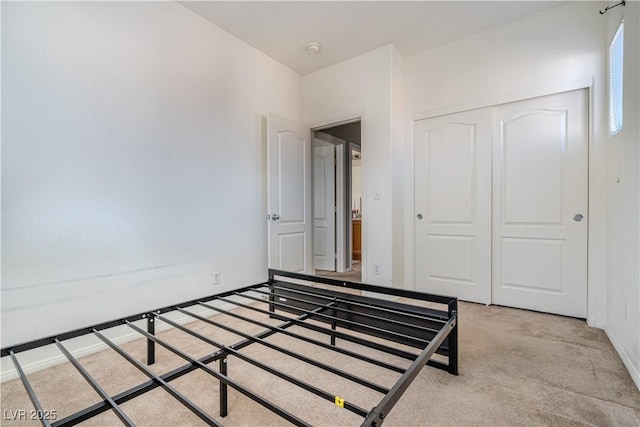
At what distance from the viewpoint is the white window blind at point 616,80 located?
2090 mm

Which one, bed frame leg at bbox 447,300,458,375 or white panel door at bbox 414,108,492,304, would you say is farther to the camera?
white panel door at bbox 414,108,492,304

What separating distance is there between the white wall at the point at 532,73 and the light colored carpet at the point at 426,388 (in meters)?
0.96

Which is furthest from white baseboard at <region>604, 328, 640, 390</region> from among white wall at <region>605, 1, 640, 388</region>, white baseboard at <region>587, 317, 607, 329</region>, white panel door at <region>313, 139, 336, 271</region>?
white panel door at <region>313, 139, 336, 271</region>

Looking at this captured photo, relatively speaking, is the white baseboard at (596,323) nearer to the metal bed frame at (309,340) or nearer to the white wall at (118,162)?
the metal bed frame at (309,340)

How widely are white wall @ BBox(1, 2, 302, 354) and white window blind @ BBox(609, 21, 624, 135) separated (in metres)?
2.96

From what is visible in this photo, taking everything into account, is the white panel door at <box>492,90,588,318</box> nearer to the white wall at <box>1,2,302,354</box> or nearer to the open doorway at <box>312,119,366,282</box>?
the open doorway at <box>312,119,366,282</box>

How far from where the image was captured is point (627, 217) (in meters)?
1.84

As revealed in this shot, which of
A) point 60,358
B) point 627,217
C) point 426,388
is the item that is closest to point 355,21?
point 627,217

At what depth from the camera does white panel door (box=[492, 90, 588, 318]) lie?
8.39 ft

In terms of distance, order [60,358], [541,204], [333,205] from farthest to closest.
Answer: [333,205] < [541,204] < [60,358]

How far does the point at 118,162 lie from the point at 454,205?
3008mm

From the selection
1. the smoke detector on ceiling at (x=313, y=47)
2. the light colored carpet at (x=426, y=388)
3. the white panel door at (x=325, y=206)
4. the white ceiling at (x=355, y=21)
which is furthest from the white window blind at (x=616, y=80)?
A: the white panel door at (x=325, y=206)

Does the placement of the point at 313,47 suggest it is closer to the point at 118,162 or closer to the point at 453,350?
the point at 118,162

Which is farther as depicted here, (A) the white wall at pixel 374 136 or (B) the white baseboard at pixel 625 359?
(A) the white wall at pixel 374 136
